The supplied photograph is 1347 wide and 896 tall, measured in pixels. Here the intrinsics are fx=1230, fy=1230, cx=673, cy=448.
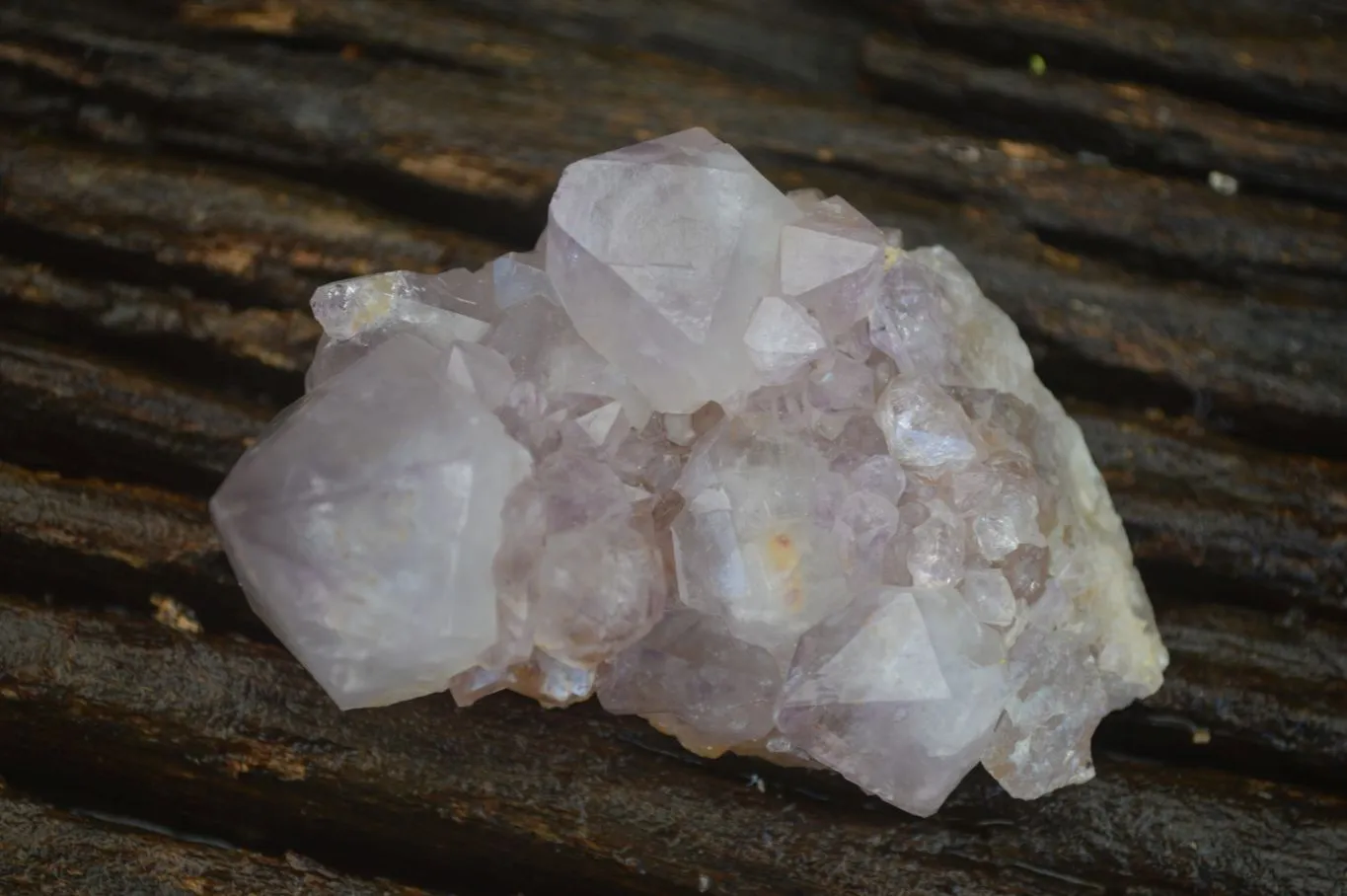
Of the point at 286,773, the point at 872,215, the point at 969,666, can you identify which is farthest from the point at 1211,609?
the point at 286,773

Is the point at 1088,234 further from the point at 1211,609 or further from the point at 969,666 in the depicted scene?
the point at 969,666

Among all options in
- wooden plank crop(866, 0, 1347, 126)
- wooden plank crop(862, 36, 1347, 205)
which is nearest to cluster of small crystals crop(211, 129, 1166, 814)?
wooden plank crop(862, 36, 1347, 205)

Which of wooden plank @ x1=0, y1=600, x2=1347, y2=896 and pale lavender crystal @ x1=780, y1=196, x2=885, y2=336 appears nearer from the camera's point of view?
pale lavender crystal @ x1=780, y1=196, x2=885, y2=336

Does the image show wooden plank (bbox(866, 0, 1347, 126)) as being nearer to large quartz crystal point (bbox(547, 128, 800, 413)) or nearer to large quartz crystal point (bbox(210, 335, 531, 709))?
large quartz crystal point (bbox(547, 128, 800, 413))

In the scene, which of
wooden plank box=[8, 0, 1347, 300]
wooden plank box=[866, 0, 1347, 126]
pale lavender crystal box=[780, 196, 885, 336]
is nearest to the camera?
pale lavender crystal box=[780, 196, 885, 336]

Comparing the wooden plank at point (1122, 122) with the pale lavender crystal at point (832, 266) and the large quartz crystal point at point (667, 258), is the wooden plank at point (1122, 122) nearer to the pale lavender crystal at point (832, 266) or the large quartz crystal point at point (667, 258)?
the pale lavender crystal at point (832, 266)

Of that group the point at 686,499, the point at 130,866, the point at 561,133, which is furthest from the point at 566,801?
the point at 561,133

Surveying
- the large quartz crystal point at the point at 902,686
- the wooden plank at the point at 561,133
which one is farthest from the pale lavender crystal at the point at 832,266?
the wooden plank at the point at 561,133
